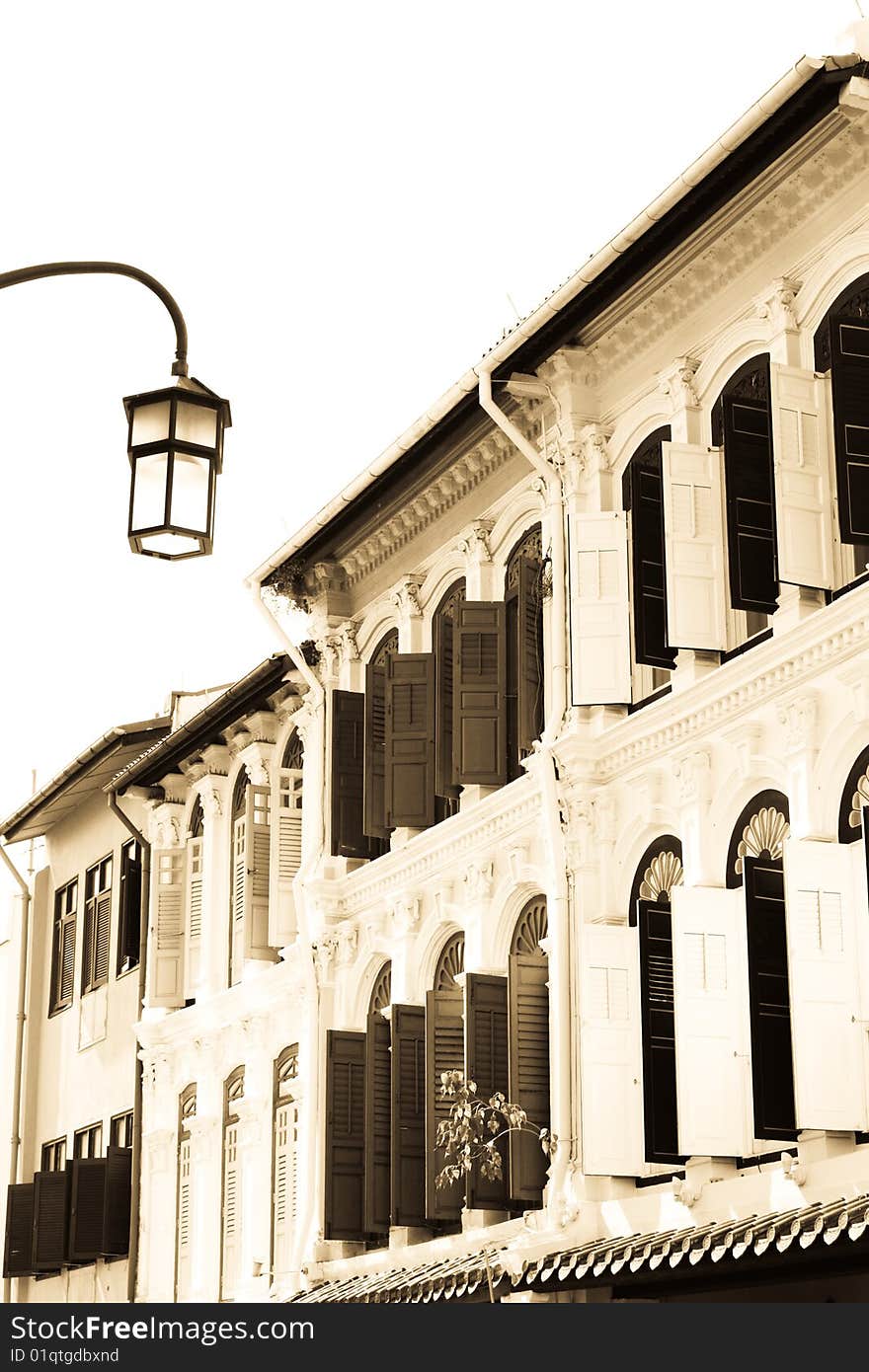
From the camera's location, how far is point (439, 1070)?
708 inches

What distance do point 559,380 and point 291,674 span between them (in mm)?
5970

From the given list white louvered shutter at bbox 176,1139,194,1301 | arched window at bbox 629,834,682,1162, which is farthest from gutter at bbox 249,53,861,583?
white louvered shutter at bbox 176,1139,194,1301

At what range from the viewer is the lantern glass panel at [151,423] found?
8.73m

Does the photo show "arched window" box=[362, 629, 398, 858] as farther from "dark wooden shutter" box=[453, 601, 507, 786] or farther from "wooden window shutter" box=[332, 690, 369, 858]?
"dark wooden shutter" box=[453, 601, 507, 786]

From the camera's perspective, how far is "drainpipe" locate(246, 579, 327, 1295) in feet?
65.1

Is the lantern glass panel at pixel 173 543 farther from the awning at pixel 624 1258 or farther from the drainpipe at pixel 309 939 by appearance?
the drainpipe at pixel 309 939

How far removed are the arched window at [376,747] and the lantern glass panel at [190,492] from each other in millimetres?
10813

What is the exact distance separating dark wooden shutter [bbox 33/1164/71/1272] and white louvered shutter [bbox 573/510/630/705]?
502 inches

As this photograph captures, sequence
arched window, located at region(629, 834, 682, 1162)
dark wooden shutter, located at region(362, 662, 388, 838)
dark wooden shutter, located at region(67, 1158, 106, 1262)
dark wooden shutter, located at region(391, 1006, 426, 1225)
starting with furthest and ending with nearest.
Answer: dark wooden shutter, located at region(67, 1158, 106, 1262)
dark wooden shutter, located at region(362, 662, 388, 838)
dark wooden shutter, located at region(391, 1006, 426, 1225)
arched window, located at region(629, 834, 682, 1162)

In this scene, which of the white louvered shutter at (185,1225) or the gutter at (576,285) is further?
the white louvered shutter at (185,1225)

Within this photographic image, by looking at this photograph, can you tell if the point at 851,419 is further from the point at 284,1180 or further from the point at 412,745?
the point at 284,1180

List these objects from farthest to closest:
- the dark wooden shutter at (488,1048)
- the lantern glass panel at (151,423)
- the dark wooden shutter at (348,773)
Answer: the dark wooden shutter at (348,773) < the dark wooden shutter at (488,1048) < the lantern glass panel at (151,423)

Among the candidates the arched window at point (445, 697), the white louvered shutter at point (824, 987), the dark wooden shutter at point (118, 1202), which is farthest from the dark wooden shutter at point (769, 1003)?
the dark wooden shutter at point (118, 1202)

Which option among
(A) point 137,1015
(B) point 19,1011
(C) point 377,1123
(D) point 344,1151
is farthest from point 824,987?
(B) point 19,1011
